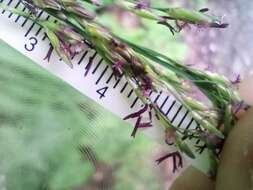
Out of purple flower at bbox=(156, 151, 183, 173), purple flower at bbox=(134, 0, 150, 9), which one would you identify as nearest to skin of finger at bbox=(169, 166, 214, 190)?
purple flower at bbox=(156, 151, 183, 173)

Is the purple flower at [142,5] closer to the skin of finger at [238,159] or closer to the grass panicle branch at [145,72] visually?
the grass panicle branch at [145,72]

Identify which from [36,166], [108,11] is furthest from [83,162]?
[108,11]

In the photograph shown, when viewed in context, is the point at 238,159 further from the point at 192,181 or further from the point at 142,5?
the point at 142,5

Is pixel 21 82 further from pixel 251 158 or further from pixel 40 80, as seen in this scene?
pixel 251 158

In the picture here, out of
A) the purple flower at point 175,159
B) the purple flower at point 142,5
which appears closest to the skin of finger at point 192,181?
Answer: the purple flower at point 175,159

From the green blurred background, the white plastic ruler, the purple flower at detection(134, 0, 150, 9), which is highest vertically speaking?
the purple flower at detection(134, 0, 150, 9)

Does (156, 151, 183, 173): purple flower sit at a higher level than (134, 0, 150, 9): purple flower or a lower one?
lower

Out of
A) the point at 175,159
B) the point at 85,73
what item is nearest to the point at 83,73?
the point at 85,73

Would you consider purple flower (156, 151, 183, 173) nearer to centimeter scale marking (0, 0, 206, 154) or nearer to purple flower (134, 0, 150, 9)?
centimeter scale marking (0, 0, 206, 154)
